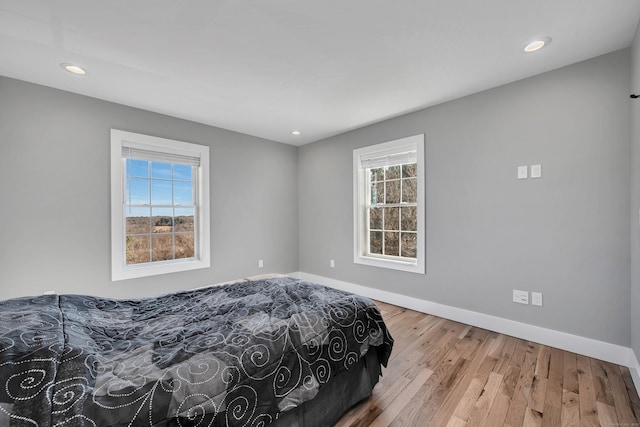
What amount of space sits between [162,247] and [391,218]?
10.3ft

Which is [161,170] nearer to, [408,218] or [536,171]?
[408,218]

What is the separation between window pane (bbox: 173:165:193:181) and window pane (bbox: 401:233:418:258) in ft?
10.2

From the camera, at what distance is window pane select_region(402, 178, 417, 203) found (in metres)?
3.58

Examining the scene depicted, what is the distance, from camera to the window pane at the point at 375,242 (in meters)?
4.00

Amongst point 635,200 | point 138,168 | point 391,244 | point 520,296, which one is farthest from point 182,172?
point 635,200

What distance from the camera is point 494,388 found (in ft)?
6.18

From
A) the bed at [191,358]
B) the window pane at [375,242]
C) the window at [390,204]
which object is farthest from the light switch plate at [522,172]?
the bed at [191,358]

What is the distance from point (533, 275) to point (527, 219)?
535 millimetres

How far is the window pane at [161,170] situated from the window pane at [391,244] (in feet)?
10.3

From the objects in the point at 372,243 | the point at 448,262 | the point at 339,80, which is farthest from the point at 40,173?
the point at 448,262

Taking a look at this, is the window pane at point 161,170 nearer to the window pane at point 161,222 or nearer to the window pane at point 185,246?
the window pane at point 161,222

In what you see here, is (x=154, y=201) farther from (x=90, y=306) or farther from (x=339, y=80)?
(x=339, y=80)

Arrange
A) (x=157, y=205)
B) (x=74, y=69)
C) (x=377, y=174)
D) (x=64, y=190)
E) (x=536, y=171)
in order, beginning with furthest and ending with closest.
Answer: (x=377, y=174) → (x=157, y=205) → (x=64, y=190) → (x=536, y=171) → (x=74, y=69)

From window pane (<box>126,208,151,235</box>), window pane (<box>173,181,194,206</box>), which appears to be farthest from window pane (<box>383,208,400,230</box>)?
window pane (<box>126,208,151,235</box>)
